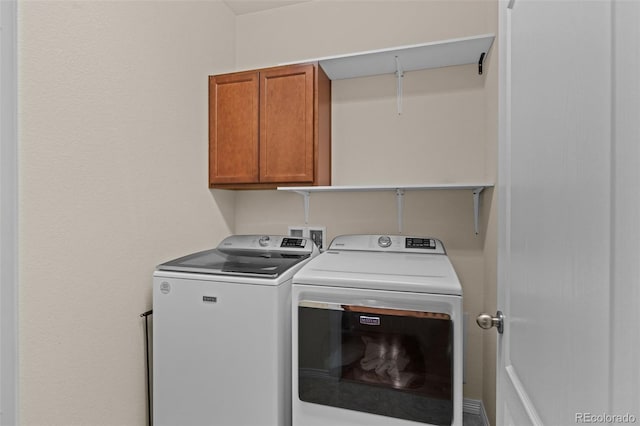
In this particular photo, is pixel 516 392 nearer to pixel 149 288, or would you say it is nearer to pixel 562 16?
pixel 562 16

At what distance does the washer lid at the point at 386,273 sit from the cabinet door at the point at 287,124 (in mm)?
584

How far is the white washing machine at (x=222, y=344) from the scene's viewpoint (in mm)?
1516

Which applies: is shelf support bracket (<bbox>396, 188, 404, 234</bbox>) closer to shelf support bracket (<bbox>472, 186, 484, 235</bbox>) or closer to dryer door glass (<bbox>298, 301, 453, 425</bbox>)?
shelf support bracket (<bbox>472, 186, 484, 235</bbox>)

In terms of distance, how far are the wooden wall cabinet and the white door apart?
127cm

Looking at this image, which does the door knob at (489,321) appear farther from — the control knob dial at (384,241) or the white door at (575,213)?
the control knob dial at (384,241)

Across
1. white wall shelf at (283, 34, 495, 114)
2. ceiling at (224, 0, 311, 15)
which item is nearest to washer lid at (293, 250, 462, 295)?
white wall shelf at (283, 34, 495, 114)

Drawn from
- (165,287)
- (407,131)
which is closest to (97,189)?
(165,287)

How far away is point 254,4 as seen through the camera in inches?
93.1

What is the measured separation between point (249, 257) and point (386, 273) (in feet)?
2.88

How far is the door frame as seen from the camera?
110cm

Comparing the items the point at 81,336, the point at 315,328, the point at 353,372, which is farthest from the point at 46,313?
the point at 353,372

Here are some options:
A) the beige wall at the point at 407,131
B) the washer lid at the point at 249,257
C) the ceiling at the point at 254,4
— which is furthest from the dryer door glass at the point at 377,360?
the ceiling at the point at 254,4

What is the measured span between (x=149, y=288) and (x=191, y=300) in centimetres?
29

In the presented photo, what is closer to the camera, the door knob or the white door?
the white door
